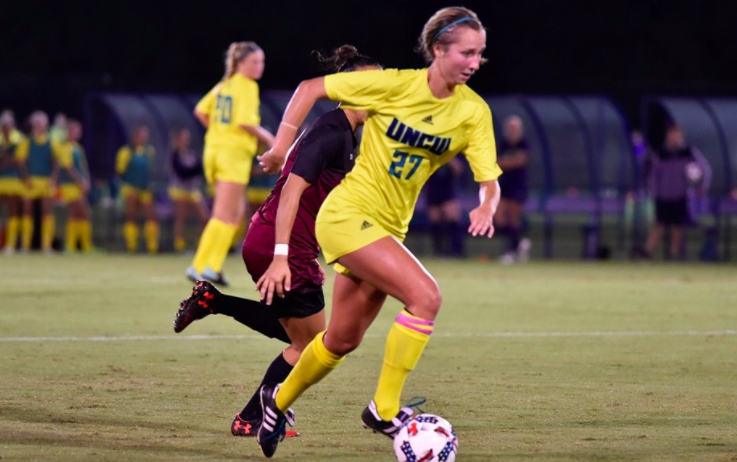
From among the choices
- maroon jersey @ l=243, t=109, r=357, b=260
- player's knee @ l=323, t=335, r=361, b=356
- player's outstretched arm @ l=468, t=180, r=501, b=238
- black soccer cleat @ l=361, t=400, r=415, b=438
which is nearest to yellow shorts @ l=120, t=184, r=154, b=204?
maroon jersey @ l=243, t=109, r=357, b=260

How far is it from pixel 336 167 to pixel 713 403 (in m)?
2.57

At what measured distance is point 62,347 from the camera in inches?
375

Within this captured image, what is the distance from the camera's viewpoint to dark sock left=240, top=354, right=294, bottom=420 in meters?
6.35

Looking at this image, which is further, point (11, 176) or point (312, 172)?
point (11, 176)

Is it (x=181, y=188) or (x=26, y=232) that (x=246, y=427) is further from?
(x=26, y=232)

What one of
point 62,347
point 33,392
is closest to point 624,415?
point 33,392

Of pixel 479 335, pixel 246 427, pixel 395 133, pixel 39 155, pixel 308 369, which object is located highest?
pixel 395 133

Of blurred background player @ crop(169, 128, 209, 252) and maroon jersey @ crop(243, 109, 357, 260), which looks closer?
maroon jersey @ crop(243, 109, 357, 260)

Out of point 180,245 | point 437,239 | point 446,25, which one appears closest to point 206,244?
point 446,25

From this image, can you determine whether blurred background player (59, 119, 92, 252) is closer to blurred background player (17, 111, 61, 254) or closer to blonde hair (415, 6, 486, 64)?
blurred background player (17, 111, 61, 254)

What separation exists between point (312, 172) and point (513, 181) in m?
15.0

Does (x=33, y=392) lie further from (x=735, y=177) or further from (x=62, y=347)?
(x=735, y=177)

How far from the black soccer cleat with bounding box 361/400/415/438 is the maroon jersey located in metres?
1.02

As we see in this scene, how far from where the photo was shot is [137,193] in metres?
22.7
